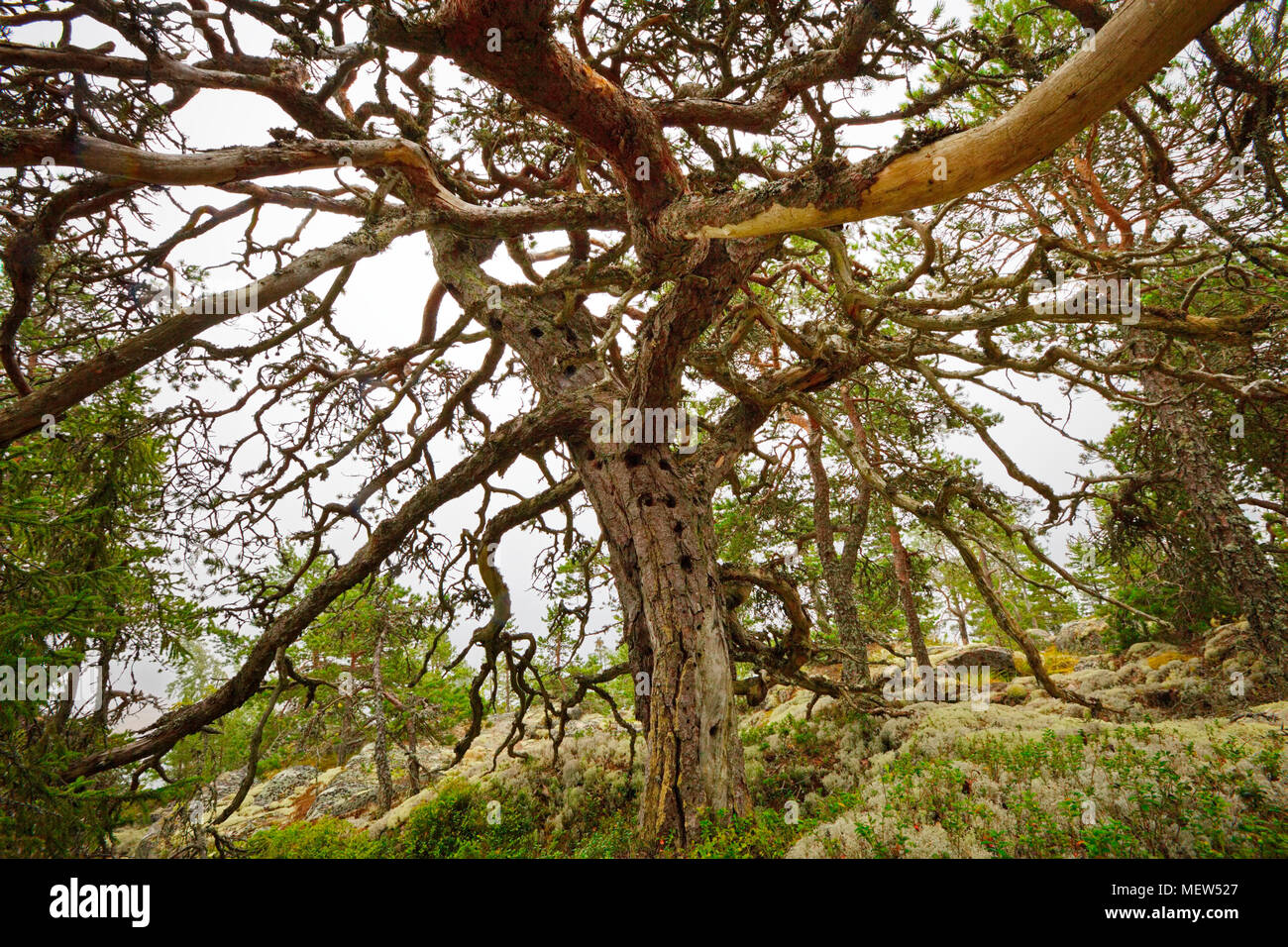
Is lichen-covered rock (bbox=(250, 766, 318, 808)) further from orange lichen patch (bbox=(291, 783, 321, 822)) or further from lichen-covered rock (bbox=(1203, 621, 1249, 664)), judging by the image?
lichen-covered rock (bbox=(1203, 621, 1249, 664))

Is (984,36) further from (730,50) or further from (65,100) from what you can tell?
(65,100)

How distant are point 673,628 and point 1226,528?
11.4m

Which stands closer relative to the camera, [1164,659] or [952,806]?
[952,806]

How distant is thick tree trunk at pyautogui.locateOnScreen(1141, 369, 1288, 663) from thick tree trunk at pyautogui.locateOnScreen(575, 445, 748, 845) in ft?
29.3

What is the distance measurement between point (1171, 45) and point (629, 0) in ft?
14.9

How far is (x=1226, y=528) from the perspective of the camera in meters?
9.41

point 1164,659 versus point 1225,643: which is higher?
point 1225,643

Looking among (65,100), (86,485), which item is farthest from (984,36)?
(86,485)

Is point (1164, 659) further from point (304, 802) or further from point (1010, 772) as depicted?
point (304, 802)

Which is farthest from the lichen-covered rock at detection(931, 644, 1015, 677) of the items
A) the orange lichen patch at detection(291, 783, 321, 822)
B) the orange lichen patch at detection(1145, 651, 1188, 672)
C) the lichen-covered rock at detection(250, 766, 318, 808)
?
the lichen-covered rock at detection(250, 766, 318, 808)

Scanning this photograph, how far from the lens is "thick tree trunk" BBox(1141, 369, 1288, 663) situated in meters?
8.86

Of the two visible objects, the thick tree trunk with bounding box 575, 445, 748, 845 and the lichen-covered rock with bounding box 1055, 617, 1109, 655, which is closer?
the thick tree trunk with bounding box 575, 445, 748, 845

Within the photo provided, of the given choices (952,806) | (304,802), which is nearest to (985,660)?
(952,806)

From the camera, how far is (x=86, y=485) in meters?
6.33
